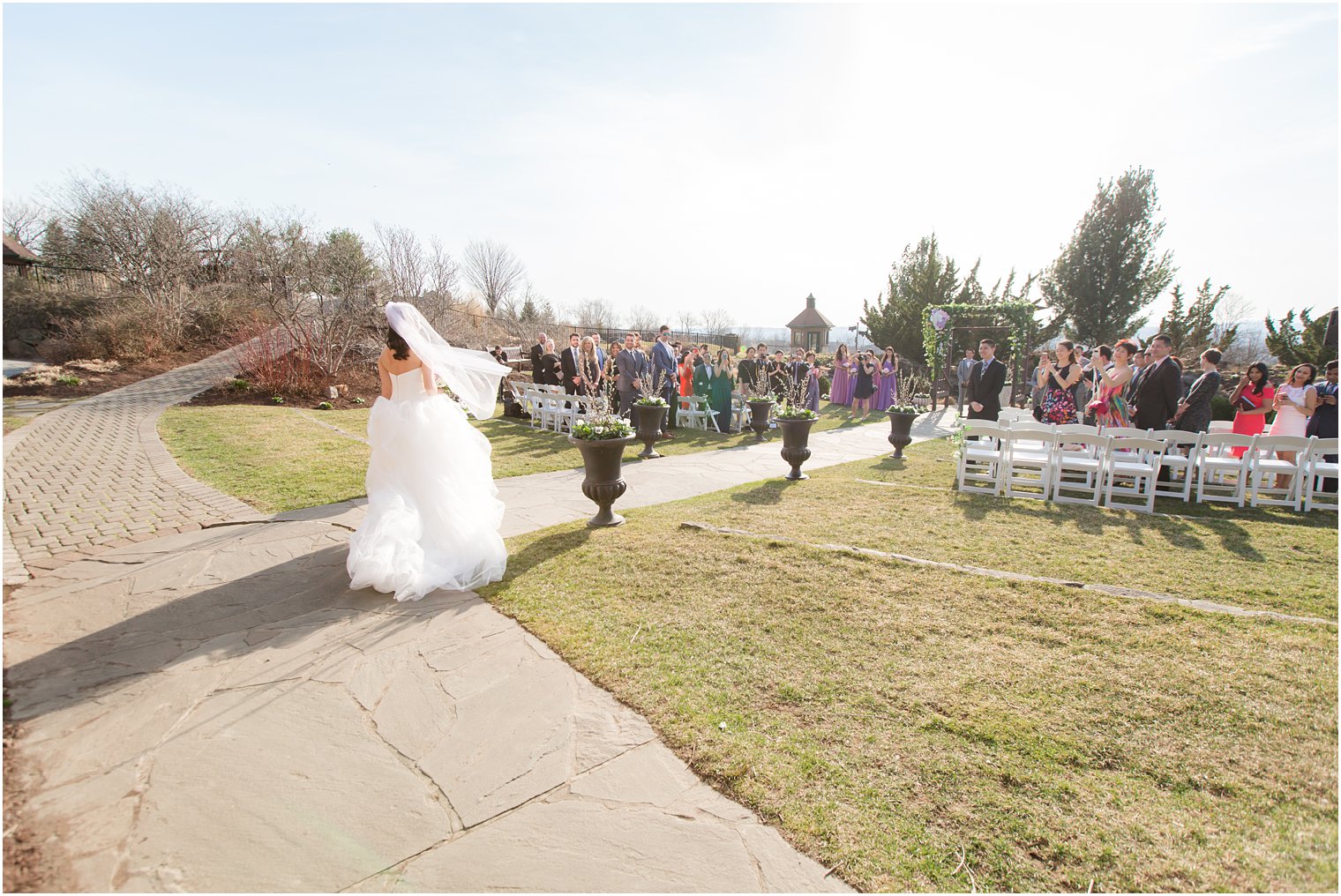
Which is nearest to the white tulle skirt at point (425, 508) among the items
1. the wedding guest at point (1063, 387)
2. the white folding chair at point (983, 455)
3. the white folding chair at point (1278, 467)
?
the white folding chair at point (983, 455)

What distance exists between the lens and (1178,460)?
7324 mm

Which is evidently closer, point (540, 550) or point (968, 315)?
point (540, 550)

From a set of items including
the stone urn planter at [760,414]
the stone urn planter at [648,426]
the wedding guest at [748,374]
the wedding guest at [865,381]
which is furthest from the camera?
the wedding guest at [865,381]

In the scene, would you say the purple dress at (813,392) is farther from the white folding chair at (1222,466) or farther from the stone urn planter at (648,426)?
the white folding chair at (1222,466)

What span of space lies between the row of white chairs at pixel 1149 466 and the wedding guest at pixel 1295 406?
1.37ft

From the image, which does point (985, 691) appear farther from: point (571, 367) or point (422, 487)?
point (571, 367)

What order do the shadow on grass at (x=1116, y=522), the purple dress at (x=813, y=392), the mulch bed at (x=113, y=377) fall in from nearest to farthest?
1. the shadow on grass at (x=1116, y=522)
2. the mulch bed at (x=113, y=377)
3. the purple dress at (x=813, y=392)

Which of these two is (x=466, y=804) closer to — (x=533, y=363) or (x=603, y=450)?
(x=603, y=450)

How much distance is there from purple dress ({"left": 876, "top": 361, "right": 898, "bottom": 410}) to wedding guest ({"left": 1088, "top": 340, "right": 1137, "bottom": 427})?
9.26 m

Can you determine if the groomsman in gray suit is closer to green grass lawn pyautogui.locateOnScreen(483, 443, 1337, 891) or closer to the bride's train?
green grass lawn pyautogui.locateOnScreen(483, 443, 1337, 891)

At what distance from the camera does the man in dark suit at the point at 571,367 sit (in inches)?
494

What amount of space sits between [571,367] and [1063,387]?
9.04m

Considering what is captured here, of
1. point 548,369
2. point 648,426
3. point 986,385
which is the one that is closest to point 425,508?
point 648,426

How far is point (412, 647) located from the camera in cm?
377
